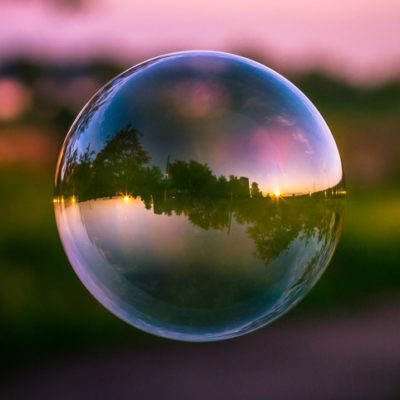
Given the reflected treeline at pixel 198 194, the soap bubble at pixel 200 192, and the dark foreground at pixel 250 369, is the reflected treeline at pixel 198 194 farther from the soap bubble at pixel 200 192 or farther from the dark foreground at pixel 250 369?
the dark foreground at pixel 250 369

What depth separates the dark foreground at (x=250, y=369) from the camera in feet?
25.2

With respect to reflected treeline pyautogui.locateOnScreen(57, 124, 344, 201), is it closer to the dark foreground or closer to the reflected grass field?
the dark foreground

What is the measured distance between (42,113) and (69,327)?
279 centimetres

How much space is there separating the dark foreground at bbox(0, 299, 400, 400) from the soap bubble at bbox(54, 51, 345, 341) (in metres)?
5.66

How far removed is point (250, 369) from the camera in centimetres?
836

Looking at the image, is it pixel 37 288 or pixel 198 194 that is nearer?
pixel 198 194

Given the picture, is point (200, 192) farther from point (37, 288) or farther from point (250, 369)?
point (250, 369)

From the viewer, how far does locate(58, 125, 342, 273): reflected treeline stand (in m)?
2.01

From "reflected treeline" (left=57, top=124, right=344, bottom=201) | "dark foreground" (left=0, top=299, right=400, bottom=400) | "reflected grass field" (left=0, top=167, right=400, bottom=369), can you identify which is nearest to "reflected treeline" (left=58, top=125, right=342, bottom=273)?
"reflected treeline" (left=57, top=124, right=344, bottom=201)

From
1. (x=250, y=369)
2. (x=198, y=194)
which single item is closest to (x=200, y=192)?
(x=198, y=194)

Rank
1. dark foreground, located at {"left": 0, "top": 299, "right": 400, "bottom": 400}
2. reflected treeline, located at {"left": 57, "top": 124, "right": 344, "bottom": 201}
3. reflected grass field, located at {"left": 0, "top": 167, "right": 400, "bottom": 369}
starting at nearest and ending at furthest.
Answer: reflected treeline, located at {"left": 57, "top": 124, "right": 344, "bottom": 201} → dark foreground, located at {"left": 0, "top": 299, "right": 400, "bottom": 400} → reflected grass field, located at {"left": 0, "top": 167, "right": 400, "bottom": 369}

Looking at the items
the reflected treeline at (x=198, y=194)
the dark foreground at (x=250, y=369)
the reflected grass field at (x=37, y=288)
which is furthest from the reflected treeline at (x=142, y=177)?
the reflected grass field at (x=37, y=288)

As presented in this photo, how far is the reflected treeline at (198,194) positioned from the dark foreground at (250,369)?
578 cm

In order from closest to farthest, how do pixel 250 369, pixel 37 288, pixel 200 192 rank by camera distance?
pixel 200 192, pixel 37 288, pixel 250 369
